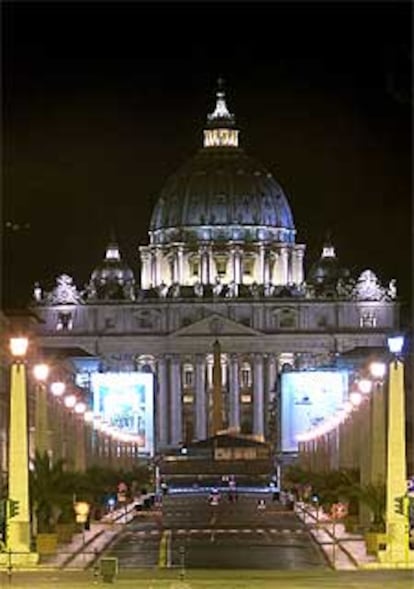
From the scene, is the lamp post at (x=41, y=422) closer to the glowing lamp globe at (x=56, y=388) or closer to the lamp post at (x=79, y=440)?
the glowing lamp globe at (x=56, y=388)

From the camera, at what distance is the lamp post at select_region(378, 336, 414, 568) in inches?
2475

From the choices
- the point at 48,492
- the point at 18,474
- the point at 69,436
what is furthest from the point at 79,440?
the point at 18,474

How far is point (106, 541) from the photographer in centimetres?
→ 7706

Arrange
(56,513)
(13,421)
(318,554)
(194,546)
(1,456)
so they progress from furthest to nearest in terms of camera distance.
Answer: (1,456), (56,513), (194,546), (318,554), (13,421)

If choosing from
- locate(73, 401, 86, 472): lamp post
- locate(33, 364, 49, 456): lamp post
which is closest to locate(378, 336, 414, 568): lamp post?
locate(33, 364, 49, 456): lamp post

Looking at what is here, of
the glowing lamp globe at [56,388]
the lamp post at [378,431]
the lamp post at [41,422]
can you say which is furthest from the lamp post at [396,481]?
the glowing lamp globe at [56,388]

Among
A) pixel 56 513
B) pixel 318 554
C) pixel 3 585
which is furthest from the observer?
pixel 56 513

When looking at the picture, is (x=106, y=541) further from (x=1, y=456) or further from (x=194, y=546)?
(x=1, y=456)

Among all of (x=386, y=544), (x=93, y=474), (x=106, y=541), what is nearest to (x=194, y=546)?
(x=106, y=541)

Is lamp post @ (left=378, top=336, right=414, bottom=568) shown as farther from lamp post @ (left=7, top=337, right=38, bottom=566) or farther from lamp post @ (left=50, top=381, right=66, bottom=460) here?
lamp post @ (left=50, top=381, right=66, bottom=460)

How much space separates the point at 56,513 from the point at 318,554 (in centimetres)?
1295

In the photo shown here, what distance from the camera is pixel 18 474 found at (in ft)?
201

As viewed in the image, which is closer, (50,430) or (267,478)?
(50,430)

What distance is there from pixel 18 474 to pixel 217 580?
10.1 metres
